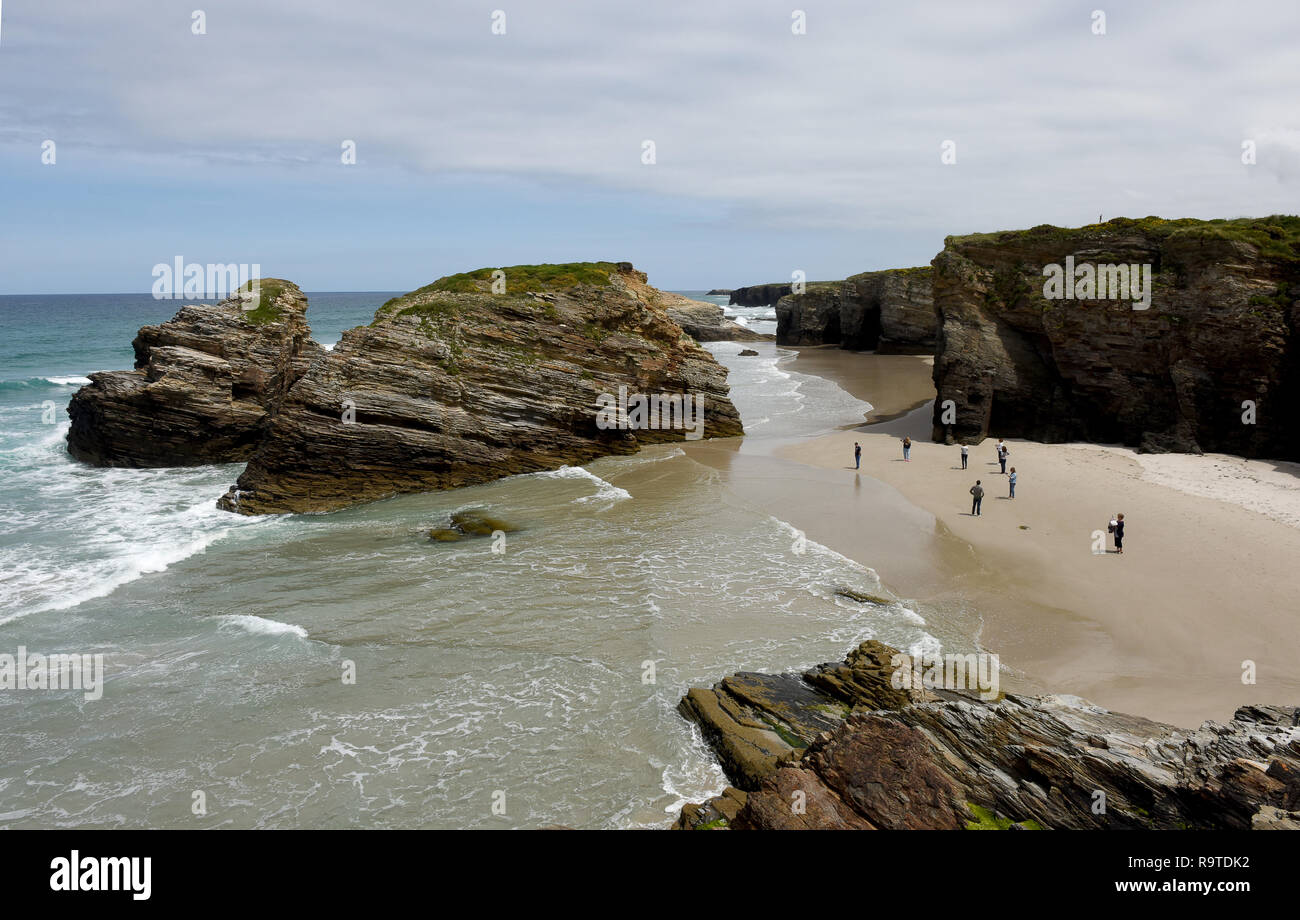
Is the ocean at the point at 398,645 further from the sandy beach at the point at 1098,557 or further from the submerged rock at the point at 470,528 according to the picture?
the sandy beach at the point at 1098,557

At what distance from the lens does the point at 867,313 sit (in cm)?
7850

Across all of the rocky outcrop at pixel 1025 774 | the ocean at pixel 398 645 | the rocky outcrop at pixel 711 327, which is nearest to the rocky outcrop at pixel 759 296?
the rocky outcrop at pixel 711 327

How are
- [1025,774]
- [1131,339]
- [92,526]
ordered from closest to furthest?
1. [1025,774]
2. [92,526]
3. [1131,339]

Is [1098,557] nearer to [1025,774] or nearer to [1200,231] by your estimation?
[1025,774]

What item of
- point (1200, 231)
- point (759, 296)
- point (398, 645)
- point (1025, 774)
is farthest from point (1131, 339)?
point (759, 296)

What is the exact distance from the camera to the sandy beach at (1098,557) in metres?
15.2

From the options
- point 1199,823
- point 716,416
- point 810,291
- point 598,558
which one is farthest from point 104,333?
point 1199,823

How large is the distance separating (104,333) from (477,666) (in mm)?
120276

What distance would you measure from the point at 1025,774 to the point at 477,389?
88.3 ft

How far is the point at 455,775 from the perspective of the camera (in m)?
12.3

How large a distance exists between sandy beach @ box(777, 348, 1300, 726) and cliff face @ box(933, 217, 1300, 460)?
1.69 m

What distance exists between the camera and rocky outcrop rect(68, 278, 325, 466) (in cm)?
3416

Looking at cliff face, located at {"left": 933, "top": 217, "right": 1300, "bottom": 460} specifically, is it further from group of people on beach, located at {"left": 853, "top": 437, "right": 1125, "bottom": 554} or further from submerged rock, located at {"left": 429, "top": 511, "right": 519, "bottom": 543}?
submerged rock, located at {"left": 429, "top": 511, "right": 519, "bottom": 543}
